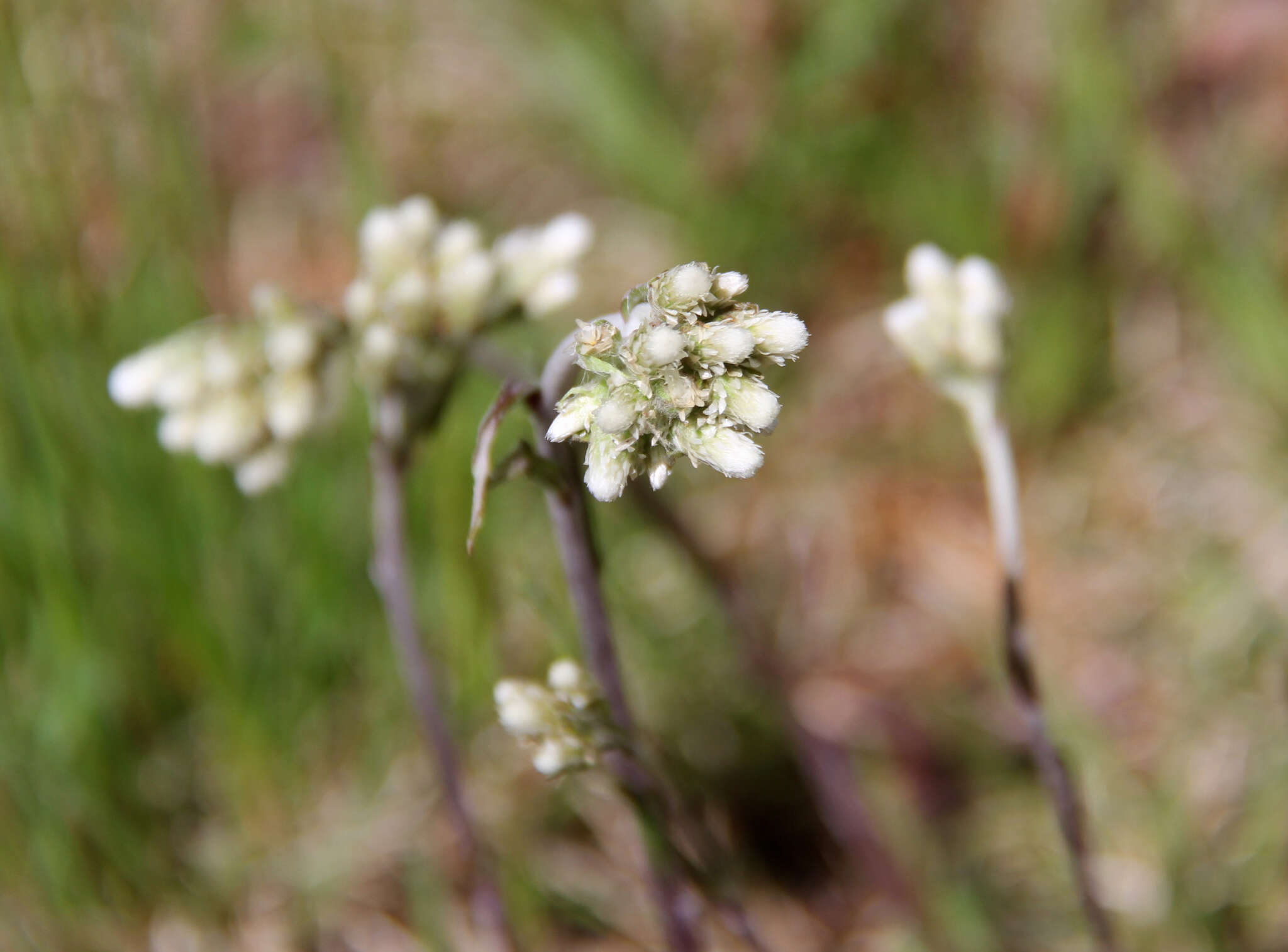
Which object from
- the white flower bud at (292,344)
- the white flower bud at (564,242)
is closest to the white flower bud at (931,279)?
the white flower bud at (564,242)

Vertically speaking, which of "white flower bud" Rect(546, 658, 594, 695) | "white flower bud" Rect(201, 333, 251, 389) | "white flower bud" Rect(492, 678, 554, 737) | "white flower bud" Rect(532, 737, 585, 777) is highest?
"white flower bud" Rect(201, 333, 251, 389)

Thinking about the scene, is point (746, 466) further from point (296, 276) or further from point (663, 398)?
point (296, 276)

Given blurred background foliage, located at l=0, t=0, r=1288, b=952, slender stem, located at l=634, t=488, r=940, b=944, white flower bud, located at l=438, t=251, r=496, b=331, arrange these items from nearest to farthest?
white flower bud, located at l=438, t=251, r=496, b=331 → slender stem, located at l=634, t=488, r=940, b=944 → blurred background foliage, located at l=0, t=0, r=1288, b=952

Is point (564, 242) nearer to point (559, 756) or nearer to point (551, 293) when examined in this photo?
point (551, 293)

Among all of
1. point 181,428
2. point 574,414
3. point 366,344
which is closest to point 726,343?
point 574,414

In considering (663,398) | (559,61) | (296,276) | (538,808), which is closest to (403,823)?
(538,808)

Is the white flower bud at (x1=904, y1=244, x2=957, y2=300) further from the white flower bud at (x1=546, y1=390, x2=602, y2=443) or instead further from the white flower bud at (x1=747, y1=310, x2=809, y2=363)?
the white flower bud at (x1=546, y1=390, x2=602, y2=443)

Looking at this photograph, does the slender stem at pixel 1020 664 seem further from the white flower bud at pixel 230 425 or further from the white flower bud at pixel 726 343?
the white flower bud at pixel 230 425

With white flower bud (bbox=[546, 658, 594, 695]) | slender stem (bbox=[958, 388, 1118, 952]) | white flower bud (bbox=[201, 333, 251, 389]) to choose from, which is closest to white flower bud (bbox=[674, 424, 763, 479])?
white flower bud (bbox=[546, 658, 594, 695])
